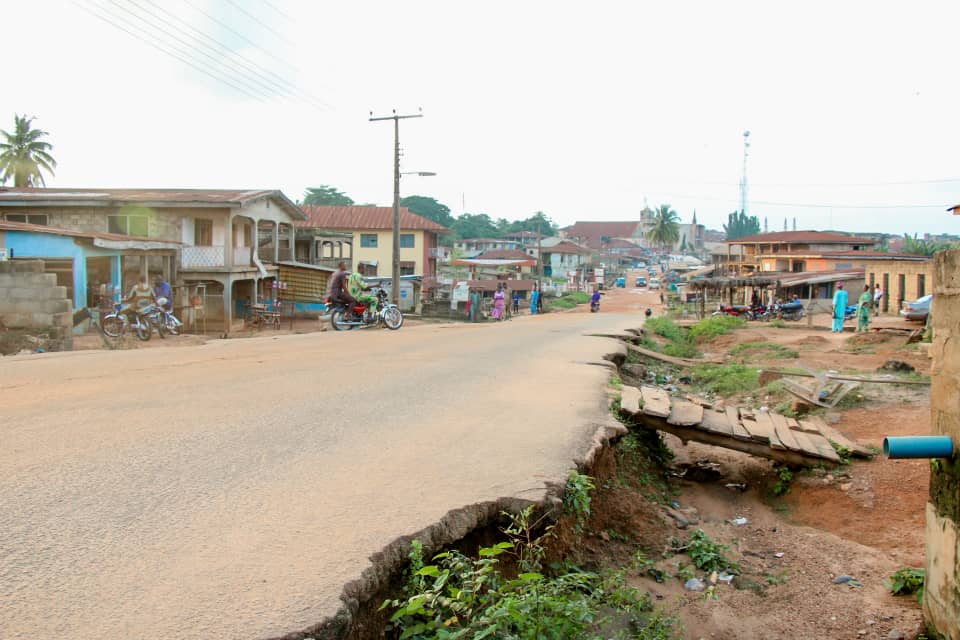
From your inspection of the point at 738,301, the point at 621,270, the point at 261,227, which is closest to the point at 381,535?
the point at 261,227

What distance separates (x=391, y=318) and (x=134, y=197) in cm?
1326

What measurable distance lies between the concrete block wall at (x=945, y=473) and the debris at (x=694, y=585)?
1484 millimetres

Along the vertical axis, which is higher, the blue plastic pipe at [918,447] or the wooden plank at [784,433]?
the blue plastic pipe at [918,447]

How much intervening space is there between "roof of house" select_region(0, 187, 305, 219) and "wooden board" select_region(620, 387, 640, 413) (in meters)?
21.6

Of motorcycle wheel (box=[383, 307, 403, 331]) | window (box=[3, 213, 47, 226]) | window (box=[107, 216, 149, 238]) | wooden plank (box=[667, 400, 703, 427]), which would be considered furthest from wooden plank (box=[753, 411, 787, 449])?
window (box=[3, 213, 47, 226])

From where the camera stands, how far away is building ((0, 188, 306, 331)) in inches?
1022

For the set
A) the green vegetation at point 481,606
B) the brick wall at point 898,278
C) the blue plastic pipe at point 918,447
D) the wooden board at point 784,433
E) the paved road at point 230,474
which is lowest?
the wooden board at point 784,433

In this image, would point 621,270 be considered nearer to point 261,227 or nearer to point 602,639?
point 261,227

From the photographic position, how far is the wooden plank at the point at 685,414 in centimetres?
828

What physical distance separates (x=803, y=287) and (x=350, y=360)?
135 feet

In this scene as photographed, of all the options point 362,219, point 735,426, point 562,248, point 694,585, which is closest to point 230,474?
point 694,585

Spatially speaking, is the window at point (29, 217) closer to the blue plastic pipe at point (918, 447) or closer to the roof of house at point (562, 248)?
the blue plastic pipe at point (918, 447)

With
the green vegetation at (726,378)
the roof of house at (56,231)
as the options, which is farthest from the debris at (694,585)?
the roof of house at (56,231)

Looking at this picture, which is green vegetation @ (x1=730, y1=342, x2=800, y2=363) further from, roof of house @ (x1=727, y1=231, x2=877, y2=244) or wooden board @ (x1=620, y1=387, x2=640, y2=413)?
roof of house @ (x1=727, y1=231, x2=877, y2=244)
